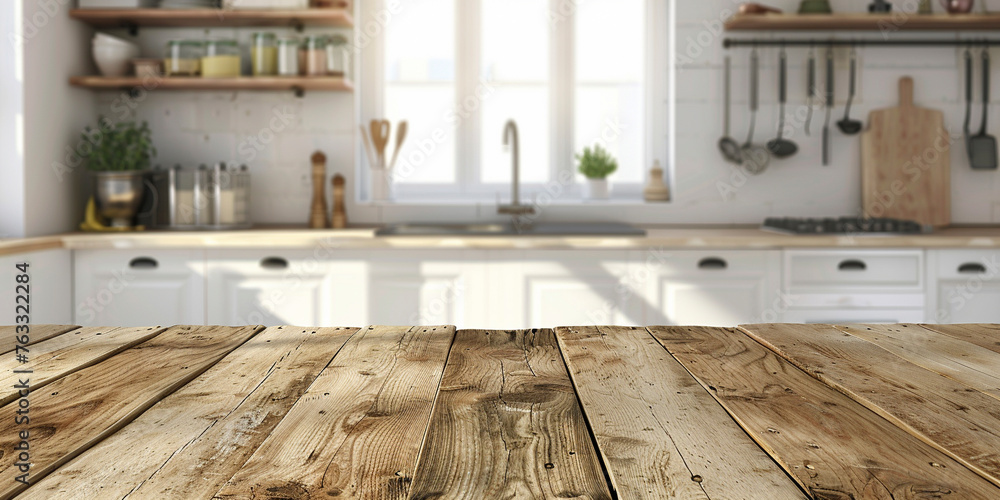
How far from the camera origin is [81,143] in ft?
9.91

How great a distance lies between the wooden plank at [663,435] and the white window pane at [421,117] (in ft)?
8.21

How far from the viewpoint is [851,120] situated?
10.4ft

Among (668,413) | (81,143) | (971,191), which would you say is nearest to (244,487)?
(668,413)

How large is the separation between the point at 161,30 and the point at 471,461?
315 centimetres

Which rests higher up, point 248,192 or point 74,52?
point 74,52

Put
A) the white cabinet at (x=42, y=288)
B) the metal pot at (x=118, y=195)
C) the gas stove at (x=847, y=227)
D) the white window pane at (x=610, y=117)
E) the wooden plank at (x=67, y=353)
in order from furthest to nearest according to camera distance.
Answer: the white window pane at (x=610, y=117), the metal pot at (x=118, y=195), the gas stove at (x=847, y=227), the white cabinet at (x=42, y=288), the wooden plank at (x=67, y=353)

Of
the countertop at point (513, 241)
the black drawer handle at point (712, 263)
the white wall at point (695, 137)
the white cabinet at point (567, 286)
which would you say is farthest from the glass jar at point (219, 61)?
the black drawer handle at point (712, 263)

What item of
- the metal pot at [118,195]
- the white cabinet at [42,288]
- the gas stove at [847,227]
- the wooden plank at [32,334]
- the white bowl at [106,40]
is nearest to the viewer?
the wooden plank at [32,334]

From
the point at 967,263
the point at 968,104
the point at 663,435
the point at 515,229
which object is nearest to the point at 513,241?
the point at 515,229

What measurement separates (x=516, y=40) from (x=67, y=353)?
268 cm

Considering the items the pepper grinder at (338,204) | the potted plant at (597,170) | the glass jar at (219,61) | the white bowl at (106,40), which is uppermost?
the white bowl at (106,40)

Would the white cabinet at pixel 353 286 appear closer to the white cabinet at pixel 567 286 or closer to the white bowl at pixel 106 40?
the white cabinet at pixel 567 286

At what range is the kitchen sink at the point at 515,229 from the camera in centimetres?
271

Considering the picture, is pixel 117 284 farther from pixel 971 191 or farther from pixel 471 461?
pixel 971 191
